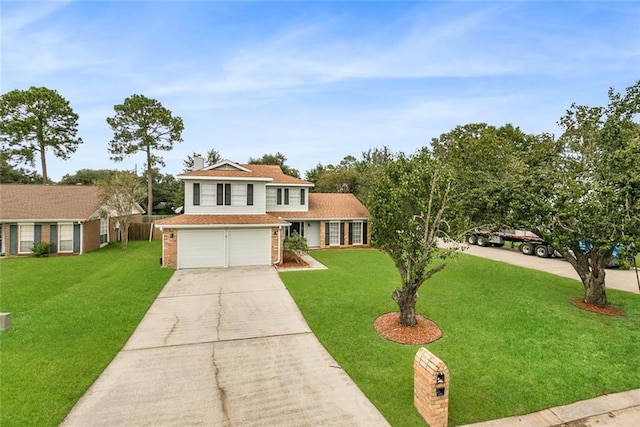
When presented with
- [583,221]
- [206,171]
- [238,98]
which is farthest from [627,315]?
[238,98]

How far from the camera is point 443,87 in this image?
59.8 ft

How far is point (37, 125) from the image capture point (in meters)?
28.8

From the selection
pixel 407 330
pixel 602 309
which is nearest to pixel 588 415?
pixel 407 330

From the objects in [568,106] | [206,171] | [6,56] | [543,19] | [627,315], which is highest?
[543,19]

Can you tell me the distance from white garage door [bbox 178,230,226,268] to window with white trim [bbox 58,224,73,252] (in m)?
9.00

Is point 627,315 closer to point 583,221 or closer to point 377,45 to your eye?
point 583,221

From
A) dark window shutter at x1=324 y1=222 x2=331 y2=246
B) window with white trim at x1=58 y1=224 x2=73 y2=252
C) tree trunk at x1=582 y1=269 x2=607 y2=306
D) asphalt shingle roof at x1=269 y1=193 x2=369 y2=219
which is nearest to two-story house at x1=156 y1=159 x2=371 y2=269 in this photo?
asphalt shingle roof at x1=269 y1=193 x2=369 y2=219

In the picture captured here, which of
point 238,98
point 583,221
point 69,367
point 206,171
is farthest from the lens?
point 238,98

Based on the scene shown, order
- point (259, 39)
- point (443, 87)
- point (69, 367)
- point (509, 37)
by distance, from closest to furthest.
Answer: point (69, 367) < point (509, 37) < point (259, 39) < point (443, 87)

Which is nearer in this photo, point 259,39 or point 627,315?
point 627,315

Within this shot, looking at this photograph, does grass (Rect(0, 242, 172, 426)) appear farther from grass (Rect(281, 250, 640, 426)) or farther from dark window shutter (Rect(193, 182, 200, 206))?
grass (Rect(281, 250, 640, 426))

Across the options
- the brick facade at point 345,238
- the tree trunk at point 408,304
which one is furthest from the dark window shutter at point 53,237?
the tree trunk at point 408,304

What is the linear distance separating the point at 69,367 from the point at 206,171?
12.3m

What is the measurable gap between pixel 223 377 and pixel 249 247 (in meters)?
10.5
